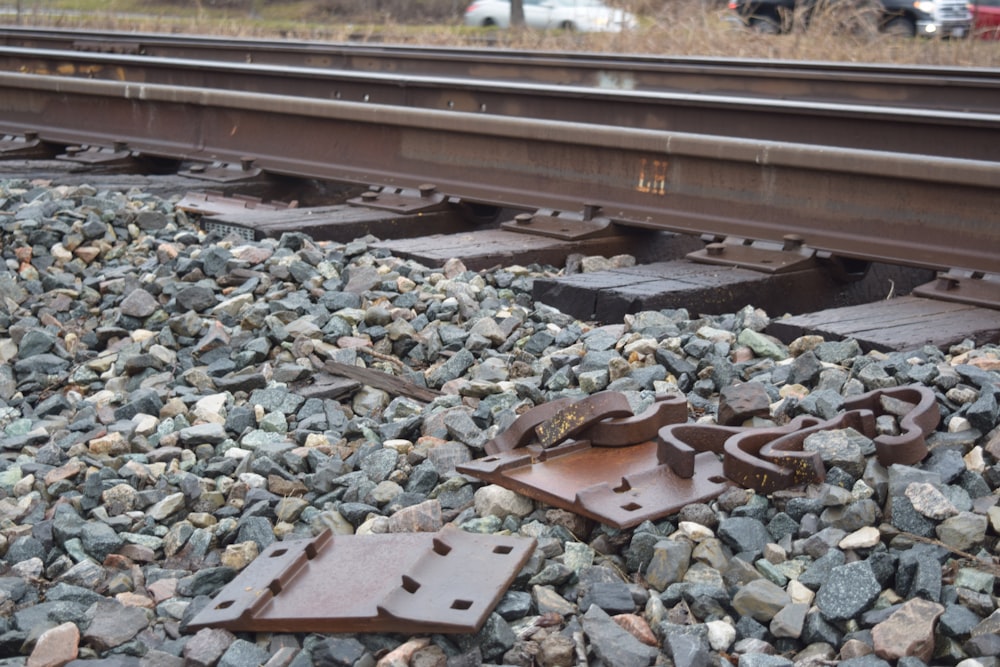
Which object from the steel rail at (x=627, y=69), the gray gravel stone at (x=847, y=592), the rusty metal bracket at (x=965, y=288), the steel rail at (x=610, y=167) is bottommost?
the gray gravel stone at (x=847, y=592)

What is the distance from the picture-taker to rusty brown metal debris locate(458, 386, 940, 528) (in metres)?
2.73

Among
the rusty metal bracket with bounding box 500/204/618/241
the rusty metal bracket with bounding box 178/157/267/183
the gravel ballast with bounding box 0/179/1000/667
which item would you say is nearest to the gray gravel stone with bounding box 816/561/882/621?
the gravel ballast with bounding box 0/179/1000/667

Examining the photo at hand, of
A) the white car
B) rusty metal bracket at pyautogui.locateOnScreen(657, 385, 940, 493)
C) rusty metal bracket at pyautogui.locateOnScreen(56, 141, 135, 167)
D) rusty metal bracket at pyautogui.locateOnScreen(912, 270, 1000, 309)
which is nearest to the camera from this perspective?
rusty metal bracket at pyautogui.locateOnScreen(657, 385, 940, 493)

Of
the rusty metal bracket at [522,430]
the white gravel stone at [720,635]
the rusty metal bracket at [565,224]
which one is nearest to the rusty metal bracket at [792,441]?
the rusty metal bracket at [522,430]

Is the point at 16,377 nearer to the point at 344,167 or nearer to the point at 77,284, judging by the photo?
the point at 77,284

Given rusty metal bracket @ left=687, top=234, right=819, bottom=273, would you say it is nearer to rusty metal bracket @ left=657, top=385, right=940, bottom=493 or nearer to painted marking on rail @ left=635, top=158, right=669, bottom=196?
painted marking on rail @ left=635, top=158, right=669, bottom=196

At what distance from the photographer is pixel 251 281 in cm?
451

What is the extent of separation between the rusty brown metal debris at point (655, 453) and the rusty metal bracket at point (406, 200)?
2.88 m

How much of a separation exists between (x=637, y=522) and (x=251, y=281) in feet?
7.59

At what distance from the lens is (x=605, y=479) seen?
9.52 feet

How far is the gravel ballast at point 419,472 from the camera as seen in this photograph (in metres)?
2.38

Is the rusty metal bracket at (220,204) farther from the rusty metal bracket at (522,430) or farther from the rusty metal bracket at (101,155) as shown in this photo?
the rusty metal bracket at (522,430)

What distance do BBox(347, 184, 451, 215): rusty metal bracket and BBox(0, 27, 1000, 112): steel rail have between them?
389 centimetres

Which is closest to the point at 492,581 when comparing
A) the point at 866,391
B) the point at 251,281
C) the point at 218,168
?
the point at 866,391
